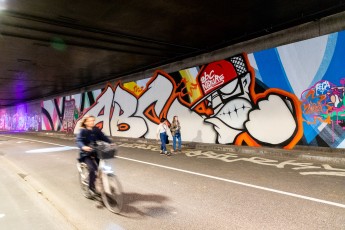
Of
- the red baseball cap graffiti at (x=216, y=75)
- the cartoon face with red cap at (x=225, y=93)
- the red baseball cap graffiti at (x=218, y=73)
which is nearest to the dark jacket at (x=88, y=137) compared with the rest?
the cartoon face with red cap at (x=225, y=93)

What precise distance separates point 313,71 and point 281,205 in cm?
780

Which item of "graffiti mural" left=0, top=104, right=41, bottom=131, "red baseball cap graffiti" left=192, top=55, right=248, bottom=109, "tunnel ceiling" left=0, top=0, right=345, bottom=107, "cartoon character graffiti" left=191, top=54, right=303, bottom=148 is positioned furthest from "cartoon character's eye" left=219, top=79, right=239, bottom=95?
"graffiti mural" left=0, top=104, right=41, bottom=131

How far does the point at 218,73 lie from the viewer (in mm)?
15891

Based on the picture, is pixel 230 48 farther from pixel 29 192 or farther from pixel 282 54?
pixel 29 192

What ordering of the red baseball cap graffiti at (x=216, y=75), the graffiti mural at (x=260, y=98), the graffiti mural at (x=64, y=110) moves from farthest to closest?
the graffiti mural at (x=64, y=110) → the red baseball cap graffiti at (x=216, y=75) → the graffiti mural at (x=260, y=98)

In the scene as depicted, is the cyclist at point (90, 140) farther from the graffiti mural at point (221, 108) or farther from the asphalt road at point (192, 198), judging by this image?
the graffiti mural at point (221, 108)

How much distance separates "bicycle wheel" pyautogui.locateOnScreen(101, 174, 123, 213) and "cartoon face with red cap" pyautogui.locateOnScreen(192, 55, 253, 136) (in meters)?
9.92

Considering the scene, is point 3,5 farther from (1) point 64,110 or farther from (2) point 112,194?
(1) point 64,110

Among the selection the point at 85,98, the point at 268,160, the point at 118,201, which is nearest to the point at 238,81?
the point at 268,160

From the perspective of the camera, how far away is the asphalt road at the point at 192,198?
4938 mm

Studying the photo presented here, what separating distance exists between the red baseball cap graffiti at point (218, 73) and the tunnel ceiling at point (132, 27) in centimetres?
94

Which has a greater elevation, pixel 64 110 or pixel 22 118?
pixel 64 110

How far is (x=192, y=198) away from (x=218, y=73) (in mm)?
10555

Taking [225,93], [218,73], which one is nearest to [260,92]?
[225,93]
